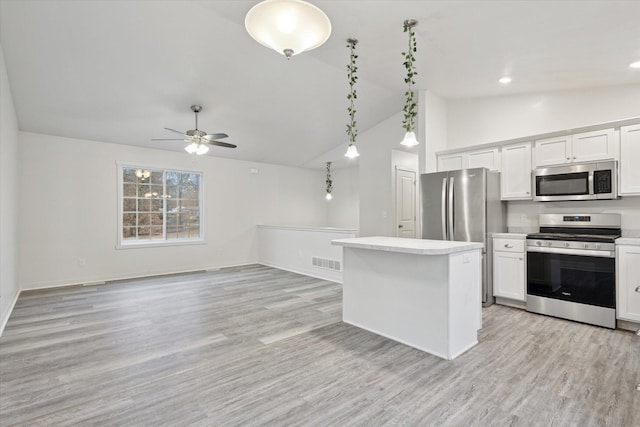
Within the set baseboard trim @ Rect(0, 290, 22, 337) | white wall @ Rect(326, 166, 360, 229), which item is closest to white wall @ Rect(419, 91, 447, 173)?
white wall @ Rect(326, 166, 360, 229)

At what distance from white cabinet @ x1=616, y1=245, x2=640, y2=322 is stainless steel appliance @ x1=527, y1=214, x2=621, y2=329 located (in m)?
0.05

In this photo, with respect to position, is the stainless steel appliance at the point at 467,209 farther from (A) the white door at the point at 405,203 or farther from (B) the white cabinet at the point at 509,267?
(A) the white door at the point at 405,203

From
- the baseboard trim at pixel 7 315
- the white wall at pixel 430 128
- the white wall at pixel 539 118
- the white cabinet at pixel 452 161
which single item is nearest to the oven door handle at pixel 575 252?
the white wall at pixel 539 118

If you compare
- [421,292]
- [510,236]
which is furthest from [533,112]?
[421,292]

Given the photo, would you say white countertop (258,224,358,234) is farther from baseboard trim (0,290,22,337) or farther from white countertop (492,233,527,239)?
baseboard trim (0,290,22,337)

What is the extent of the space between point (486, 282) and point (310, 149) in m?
4.52

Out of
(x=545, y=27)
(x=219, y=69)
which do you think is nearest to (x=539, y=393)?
(x=545, y=27)

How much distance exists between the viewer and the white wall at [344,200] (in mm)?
8445

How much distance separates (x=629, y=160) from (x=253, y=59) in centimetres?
430

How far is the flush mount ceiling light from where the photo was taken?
177cm

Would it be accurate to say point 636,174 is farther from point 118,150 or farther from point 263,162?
point 118,150

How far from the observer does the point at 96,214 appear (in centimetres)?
559

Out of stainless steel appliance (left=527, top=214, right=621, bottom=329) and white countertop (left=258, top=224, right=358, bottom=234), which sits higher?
white countertop (left=258, top=224, right=358, bottom=234)

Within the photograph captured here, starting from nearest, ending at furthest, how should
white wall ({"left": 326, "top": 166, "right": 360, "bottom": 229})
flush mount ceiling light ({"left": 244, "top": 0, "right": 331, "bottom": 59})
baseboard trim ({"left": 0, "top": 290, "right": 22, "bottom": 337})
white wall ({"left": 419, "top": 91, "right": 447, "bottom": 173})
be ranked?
flush mount ceiling light ({"left": 244, "top": 0, "right": 331, "bottom": 59}), baseboard trim ({"left": 0, "top": 290, "right": 22, "bottom": 337}), white wall ({"left": 419, "top": 91, "right": 447, "bottom": 173}), white wall ({"left": 326, "top": 166, "right": 360, "bottom": 229})
